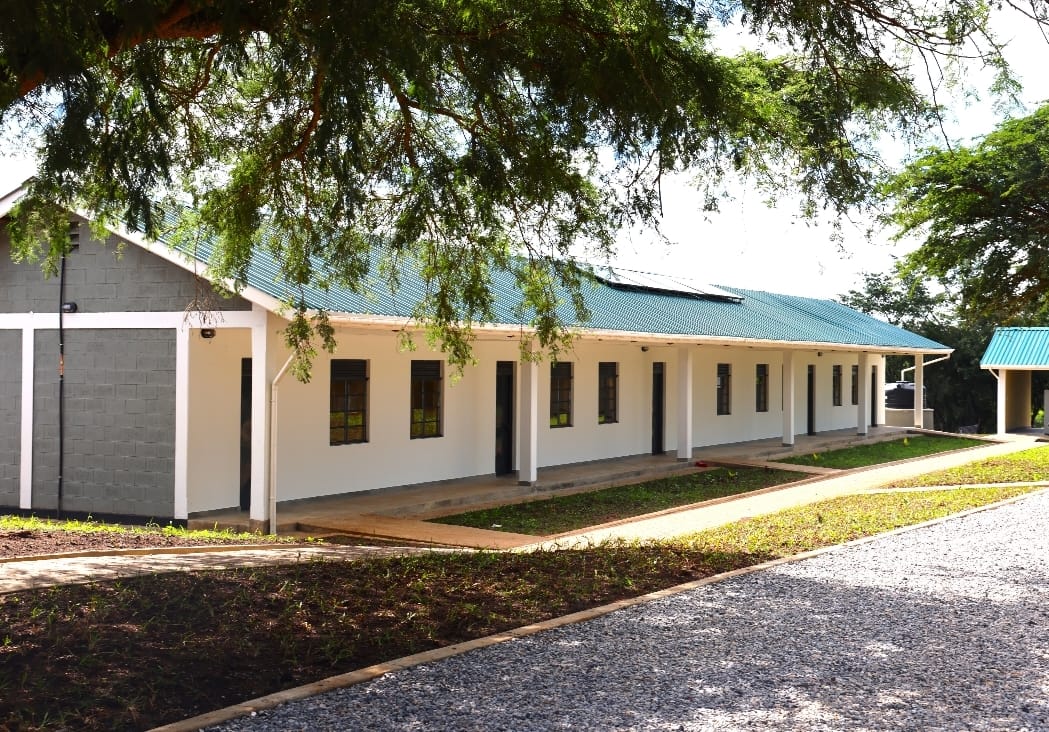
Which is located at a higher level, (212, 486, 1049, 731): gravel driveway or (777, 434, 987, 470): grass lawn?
(777, 434, 987, 470): grass lawn

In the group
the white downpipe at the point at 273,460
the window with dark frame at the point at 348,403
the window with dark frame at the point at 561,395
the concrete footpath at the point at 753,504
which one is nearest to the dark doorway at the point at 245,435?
the window with dark frame at the point at 348,403

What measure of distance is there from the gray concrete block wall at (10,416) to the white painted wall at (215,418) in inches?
120

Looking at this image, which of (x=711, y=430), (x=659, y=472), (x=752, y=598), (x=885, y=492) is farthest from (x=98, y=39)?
(x=711, y=430)

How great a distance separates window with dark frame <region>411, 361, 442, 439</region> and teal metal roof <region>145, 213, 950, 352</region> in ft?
4.82

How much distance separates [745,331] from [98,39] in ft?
57.9

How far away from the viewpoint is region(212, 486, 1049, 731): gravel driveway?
5.08 m

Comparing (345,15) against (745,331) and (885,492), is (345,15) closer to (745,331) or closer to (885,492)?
(885,492)

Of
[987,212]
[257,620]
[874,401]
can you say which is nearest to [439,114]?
[257,620]

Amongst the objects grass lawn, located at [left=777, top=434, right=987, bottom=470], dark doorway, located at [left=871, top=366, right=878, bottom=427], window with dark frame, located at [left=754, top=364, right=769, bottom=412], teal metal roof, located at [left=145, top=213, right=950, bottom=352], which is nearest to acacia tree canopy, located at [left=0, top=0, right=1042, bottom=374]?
teal metal roof, located at [left=145, top=213, right=950, bottom=352]

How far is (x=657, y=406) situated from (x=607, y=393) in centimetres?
228

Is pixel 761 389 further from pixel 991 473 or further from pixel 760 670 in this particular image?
pixel 760 670

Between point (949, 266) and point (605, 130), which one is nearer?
point (605, 130)

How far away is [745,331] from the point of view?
2273cm

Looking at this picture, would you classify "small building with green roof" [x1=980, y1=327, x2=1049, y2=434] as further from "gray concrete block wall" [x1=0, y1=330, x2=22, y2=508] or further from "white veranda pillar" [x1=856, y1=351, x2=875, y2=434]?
"gray concrete block wall" [x1=0, y1=330, x2=22, y2=508]
